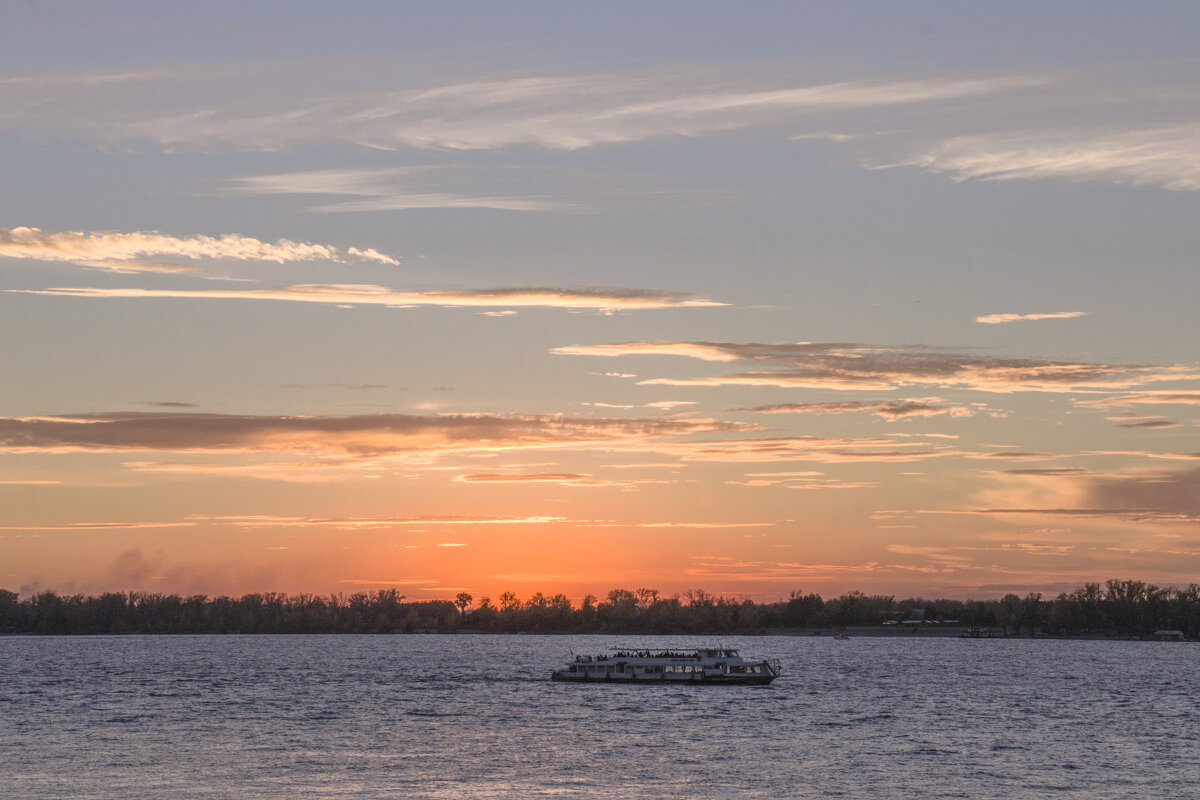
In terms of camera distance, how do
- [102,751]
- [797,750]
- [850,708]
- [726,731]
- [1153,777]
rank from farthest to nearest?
[850,708]
[726,731]
[797,750]
[102,751]
[1153,777]

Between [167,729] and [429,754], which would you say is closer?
[429,754]

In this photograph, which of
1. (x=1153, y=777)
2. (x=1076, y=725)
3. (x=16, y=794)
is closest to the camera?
(x=16, y=794)

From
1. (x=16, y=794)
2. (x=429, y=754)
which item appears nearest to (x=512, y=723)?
(x=429, y=754)

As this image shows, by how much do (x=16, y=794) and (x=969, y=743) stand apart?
277ft

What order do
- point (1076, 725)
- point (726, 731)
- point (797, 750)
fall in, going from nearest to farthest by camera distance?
point (797, 750) < point (726, 731) < point (1076, 725)

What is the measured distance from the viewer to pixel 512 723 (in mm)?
139250

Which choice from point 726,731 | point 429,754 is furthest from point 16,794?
point 726,731

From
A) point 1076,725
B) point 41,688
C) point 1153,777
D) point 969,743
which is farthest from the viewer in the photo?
point 41,688

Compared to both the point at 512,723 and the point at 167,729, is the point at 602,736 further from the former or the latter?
the point at 167,729

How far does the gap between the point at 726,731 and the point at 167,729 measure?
5695 centimetres

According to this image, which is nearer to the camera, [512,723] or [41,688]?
[512,723]

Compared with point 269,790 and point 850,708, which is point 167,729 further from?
point 850,708

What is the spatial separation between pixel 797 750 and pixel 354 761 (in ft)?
130

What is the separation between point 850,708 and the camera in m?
Result: 162
